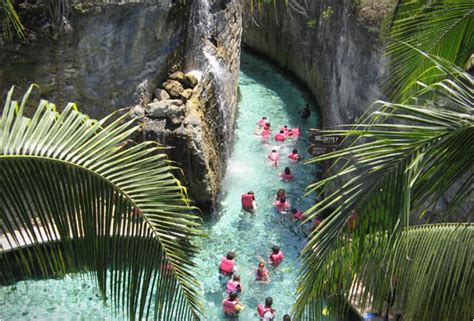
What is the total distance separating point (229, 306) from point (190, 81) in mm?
5254

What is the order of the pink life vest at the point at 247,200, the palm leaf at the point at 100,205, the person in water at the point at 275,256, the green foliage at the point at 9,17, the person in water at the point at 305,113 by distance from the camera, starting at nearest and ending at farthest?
the palm leaf at the point at 100,205 → the green foliage at the point at 9,17 → the person in water at the point at 275,256 → the pink life vest at the point at 247,200 → the person in water at the point at 305,113

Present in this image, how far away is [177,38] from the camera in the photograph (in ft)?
41.4

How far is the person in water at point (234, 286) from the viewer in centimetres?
960

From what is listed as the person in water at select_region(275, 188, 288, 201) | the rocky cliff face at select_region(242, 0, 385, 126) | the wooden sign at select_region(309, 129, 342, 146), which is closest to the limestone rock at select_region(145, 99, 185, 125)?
the rocky cliff face at select_region(242, 0, 385, 126)

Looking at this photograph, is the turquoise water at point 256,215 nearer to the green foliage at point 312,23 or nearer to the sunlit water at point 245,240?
the sunlit water at point 245,240

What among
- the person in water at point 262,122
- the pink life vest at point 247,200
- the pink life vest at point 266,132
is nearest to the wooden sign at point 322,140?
the pink life vest at point 247,200

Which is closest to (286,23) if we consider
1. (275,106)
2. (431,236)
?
(275,106)

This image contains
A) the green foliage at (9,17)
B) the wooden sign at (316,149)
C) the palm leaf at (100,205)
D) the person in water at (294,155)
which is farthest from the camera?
the person in water at (294,155)

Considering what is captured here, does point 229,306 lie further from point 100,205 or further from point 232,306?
point 100,205

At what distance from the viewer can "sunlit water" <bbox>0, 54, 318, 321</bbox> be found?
9.16 metres

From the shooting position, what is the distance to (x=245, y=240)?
1127cm

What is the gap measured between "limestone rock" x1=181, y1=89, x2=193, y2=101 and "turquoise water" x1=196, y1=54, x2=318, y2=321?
7.57 ft

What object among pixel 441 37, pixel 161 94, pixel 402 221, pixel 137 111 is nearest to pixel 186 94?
pixel 161 94

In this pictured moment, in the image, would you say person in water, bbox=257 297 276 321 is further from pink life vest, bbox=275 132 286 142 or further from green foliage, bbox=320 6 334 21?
green foliage, bbox=320 6 334 21
